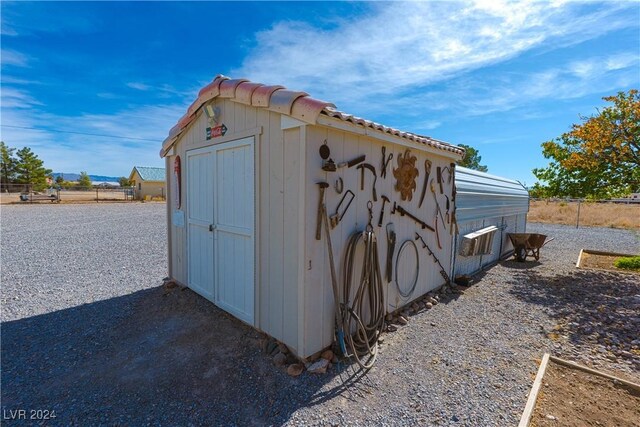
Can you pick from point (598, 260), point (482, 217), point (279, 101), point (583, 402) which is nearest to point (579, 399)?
point (583, 402)

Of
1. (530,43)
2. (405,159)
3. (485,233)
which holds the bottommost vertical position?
(485,233)

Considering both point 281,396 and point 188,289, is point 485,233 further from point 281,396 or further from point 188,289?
point 188,289

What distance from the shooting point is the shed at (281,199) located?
2666 mm

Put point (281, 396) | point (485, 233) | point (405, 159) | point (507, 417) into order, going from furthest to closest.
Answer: point (485, 233) → point (405, 159) → point (281, 396) → point (507, 417)

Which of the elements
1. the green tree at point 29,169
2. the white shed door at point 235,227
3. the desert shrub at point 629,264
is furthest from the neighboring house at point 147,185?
the desert shrub at point 629,264

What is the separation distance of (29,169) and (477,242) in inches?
1879

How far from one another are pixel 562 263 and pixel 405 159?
20.5 feet

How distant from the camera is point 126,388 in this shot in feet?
8.02

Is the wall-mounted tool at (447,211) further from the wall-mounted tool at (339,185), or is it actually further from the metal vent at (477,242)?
the wall-mounted tool at (339,185)

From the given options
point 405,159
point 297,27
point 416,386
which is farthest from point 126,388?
point 297,27

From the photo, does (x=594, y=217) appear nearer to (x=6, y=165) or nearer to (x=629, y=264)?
(x=629, y=264)

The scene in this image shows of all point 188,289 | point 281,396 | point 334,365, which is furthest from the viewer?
point 188,289

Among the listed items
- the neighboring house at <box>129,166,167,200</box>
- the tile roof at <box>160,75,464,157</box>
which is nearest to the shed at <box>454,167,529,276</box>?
the tile roof at <box>160,75,464,157</box>

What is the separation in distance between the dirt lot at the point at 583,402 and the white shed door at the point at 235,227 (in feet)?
8.97
